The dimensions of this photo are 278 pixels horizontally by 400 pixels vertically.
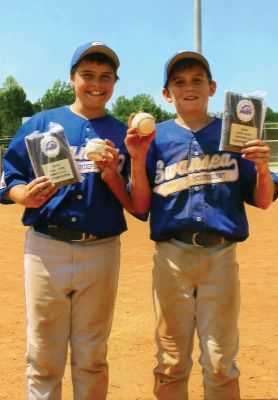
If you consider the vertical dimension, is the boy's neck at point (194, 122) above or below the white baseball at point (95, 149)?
above

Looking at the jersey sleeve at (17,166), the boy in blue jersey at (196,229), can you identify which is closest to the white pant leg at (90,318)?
the boy in blue jersey at (196,229)

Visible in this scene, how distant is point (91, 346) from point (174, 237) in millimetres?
788

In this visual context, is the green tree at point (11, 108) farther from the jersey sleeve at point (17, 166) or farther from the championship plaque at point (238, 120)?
the championship plaque at point (238, 120)

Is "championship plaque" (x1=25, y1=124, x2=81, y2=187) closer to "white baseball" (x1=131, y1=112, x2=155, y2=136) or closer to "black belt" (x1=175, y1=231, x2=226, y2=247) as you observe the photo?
"white baseball" (x1=131, y1=112, x2=155, y2=136)

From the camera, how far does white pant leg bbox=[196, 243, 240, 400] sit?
Answer: 2762 mm

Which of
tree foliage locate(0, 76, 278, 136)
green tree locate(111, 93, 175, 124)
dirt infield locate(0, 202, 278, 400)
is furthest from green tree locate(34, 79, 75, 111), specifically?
dirt infield locate(0, 202, 278, 400)

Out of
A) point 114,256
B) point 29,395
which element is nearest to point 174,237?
point 114,256

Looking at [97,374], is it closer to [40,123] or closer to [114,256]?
[114,256]

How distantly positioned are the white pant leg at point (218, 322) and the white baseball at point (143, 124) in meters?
0.76

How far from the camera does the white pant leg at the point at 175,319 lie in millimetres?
2816

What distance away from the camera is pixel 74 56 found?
9.79 feet

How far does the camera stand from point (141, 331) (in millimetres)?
4703

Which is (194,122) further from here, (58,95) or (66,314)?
(58,95)

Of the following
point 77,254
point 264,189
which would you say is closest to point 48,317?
point 77,254
